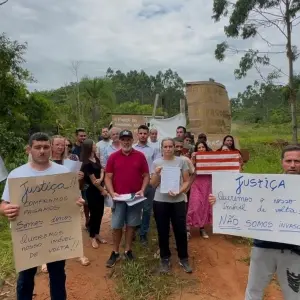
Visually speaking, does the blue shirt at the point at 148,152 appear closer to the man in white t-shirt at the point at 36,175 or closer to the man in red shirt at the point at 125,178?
the man in red shirt at the point at 125,178

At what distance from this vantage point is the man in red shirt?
4047 mm

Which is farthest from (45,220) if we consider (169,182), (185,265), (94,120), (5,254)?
(94,120)

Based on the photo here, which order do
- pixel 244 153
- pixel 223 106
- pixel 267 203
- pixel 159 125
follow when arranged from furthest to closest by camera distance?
pixel 159 125, pixel 223 106, pixel 244 153, pixel 267 203

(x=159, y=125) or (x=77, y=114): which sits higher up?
(x=77, y=114)

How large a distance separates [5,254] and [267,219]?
3603mm

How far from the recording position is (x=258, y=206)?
2709 millimetres

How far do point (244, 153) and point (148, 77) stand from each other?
209 feet

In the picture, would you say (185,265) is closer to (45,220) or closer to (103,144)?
(45,220)

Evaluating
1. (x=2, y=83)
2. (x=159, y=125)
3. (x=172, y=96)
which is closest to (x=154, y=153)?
(x=159, y=125)

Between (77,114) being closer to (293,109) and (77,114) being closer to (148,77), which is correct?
(293,109)

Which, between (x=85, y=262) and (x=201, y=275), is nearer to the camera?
(x=201, y=275)

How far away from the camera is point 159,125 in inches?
416

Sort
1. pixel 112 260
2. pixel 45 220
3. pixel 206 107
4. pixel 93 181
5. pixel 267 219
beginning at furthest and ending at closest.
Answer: pixel 206 107
pixel 93 181
pixel 112 260
pixel 45 220
pixel 267 219

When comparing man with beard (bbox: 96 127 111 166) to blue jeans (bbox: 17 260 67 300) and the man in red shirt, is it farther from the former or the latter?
blue jeans (bbox: 17 260 67 300)
